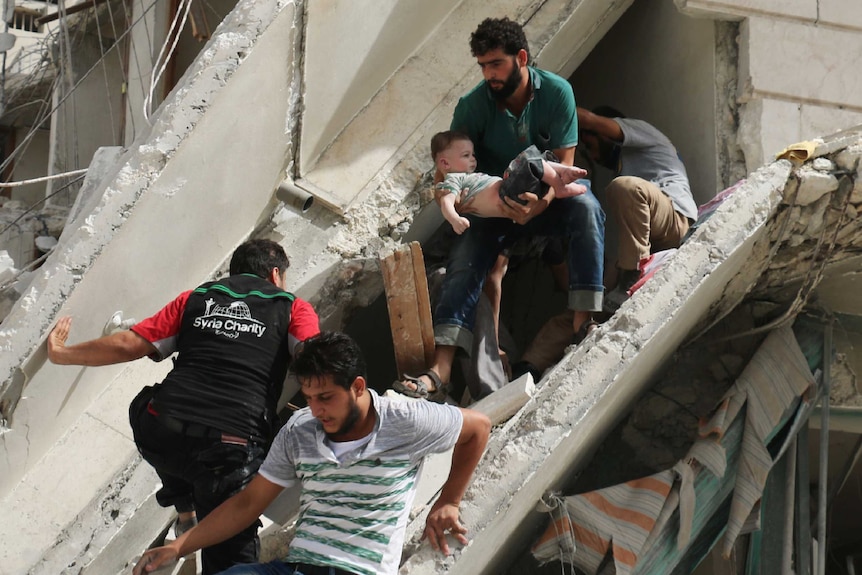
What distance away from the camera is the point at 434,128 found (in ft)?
21.0

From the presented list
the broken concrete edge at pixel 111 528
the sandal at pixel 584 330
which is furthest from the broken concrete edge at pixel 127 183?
the sandal at pixel 584 330

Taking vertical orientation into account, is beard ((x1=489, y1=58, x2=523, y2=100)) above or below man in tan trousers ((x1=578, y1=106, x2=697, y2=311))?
above

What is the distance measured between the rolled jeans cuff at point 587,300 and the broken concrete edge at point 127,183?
1799 mm

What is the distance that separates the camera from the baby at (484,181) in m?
5.26

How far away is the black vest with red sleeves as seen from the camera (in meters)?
4.47

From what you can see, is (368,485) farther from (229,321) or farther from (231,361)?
(229,321)

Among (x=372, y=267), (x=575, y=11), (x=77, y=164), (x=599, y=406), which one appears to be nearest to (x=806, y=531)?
(x=599, y=406)

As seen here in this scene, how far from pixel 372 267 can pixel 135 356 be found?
1695 mm

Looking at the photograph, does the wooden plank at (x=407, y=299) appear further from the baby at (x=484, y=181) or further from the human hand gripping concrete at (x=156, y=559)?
the human hand gripping concrete at (x=156, y=559)

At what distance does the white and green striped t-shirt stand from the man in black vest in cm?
31

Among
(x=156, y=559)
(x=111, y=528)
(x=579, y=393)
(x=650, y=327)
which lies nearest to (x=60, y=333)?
(x=111, y=528)

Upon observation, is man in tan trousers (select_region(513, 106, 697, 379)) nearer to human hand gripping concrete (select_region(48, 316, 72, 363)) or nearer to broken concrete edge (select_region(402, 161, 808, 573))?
broken concrete edge (select_region(402, 161, 808, 573))

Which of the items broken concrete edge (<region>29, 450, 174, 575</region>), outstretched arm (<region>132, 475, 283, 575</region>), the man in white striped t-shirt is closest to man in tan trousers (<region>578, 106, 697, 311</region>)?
the man in white striped t-shirt

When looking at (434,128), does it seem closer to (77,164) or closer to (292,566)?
(292,566)
